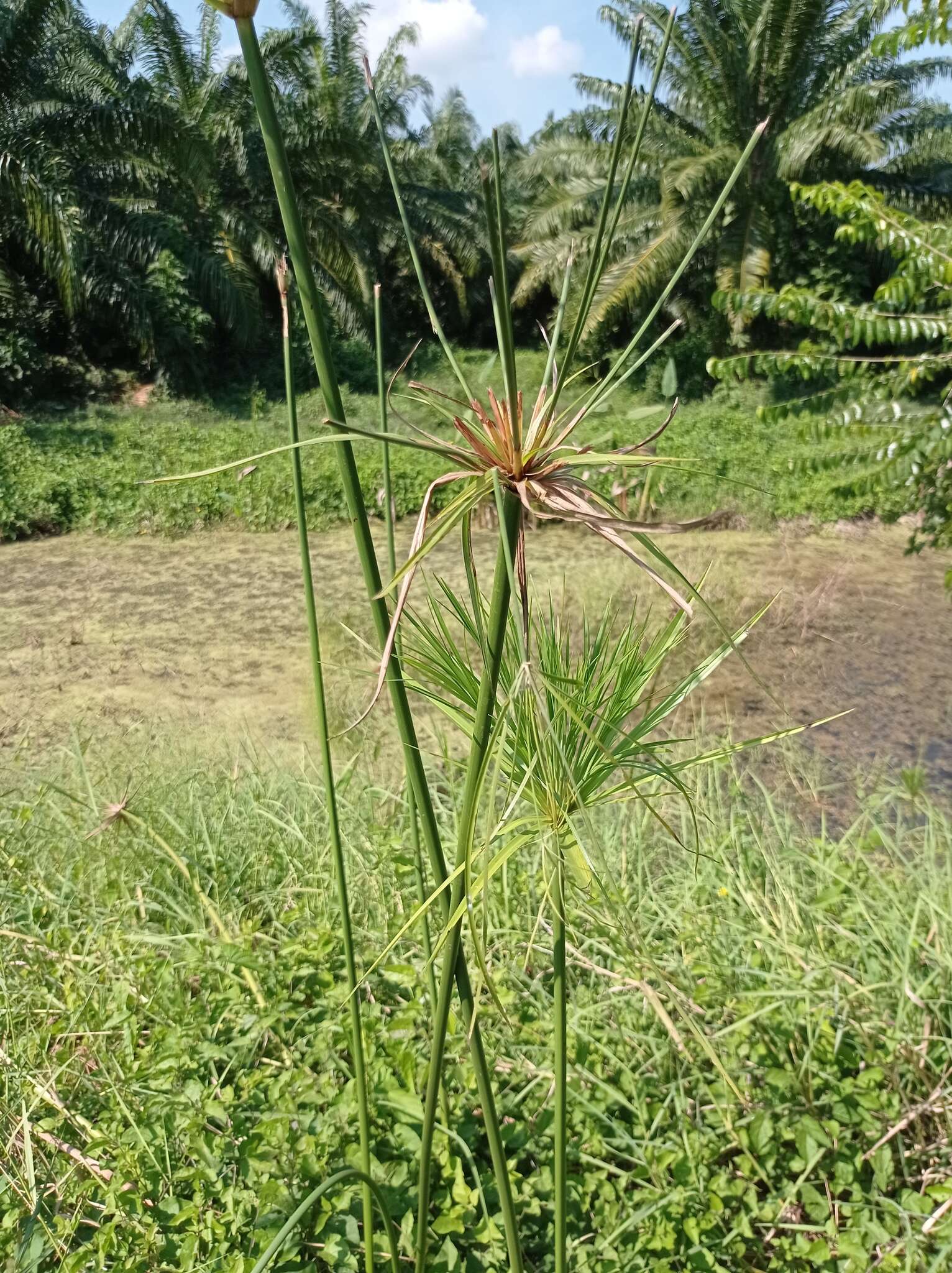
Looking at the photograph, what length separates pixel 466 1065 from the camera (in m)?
Answer: 1.17

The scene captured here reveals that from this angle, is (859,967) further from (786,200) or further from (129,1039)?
(786,200)

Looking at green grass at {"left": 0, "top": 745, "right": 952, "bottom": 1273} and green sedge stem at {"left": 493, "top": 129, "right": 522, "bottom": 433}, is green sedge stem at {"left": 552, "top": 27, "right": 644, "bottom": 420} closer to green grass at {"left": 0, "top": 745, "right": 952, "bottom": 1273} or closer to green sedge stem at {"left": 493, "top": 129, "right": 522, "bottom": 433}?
green sedge stem at {"left": 493, "top": 129, "right": 522, "bottom": 433}

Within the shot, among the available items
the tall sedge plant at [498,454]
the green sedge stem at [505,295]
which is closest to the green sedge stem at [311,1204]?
the tall sedge plant at [498,454]

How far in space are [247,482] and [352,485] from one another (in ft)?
22.6

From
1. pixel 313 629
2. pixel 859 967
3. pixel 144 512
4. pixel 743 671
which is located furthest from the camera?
pixel 144 512

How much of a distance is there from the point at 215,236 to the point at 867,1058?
39.2 ft

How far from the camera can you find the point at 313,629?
74 centimetres

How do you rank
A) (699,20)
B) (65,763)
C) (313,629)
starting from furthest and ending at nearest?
1. (699,20)
2. (65,763)
3. (313,629)

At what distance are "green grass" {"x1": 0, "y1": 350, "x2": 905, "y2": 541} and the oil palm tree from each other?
2.26 metres

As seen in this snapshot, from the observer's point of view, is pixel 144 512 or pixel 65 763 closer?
pixel 65 763

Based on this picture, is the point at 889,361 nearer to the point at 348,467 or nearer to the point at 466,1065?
the point at 466,1065

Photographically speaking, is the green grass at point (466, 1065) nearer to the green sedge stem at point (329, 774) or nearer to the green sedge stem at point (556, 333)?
the green sedge stem at point (329, 774)

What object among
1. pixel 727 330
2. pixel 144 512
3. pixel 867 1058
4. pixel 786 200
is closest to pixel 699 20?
pixel 786 200

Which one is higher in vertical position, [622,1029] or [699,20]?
[699,20]
